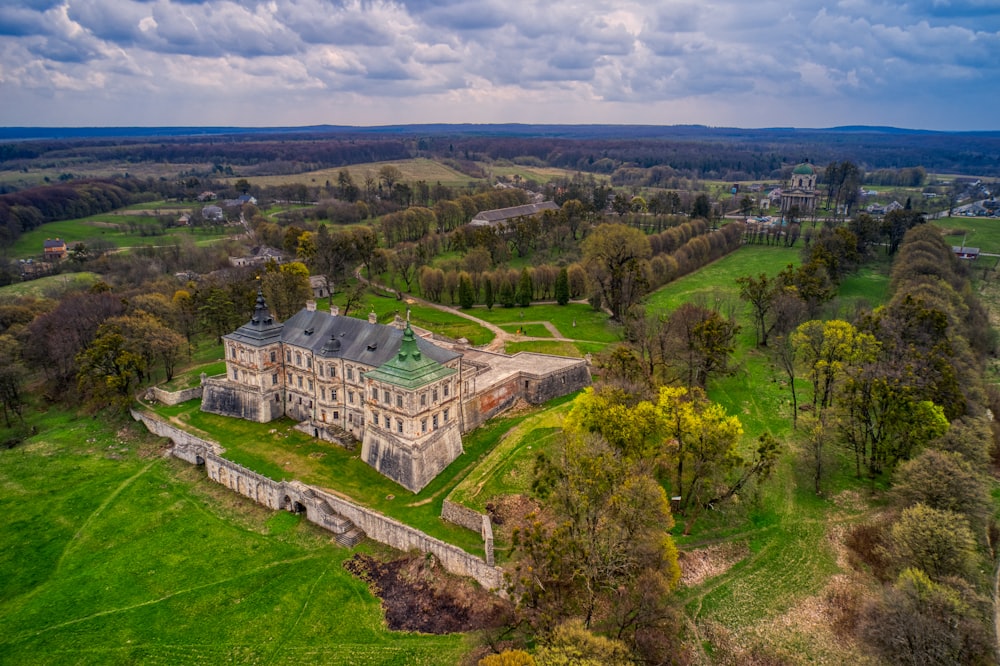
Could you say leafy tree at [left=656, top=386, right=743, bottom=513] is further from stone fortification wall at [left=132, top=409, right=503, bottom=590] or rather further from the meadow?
the meadow

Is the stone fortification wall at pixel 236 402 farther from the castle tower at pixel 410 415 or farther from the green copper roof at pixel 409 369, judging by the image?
the green copper roof at pixel 409 369

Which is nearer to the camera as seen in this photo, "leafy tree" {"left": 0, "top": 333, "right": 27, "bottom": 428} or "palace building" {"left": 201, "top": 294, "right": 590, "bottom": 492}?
"palace building" {"left": 201, "top": 294, "right": 590, "bottom": 492}

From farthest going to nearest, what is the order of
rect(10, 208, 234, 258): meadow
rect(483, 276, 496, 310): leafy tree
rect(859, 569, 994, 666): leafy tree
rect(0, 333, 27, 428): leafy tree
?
rect(10, 208, 234, 258): meadow, rect(483, 276, 496, 310): leafy tree, rect(0, 333, 27, 428): leafy tree, rect(859, 569, 994, 666): leafy tree

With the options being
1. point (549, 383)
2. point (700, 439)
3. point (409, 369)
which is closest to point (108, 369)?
point (409, 369)

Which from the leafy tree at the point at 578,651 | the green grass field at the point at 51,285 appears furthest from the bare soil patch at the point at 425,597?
the green grass field at the point at 51,285

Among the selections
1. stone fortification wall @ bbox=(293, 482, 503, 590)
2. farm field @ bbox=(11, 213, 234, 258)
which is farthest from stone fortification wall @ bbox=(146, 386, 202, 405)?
farm field @ bbox=(11, 213, 234, 258)
